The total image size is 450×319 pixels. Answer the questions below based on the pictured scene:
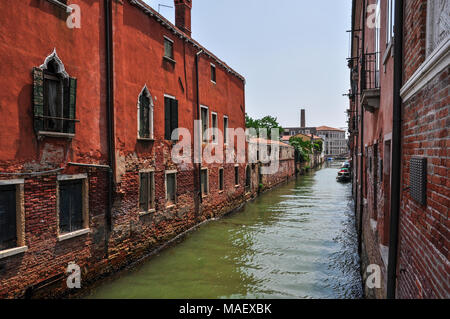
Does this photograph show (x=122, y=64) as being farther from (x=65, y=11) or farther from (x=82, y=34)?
(x=65, y=11)

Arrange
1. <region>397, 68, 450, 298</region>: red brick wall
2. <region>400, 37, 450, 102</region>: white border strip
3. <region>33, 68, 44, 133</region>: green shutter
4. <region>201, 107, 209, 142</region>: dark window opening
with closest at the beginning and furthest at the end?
1. <region>400, 37, 450, 102</region>: white border strip
2. <region>397, 68, 450, 298</region>: red brick wall
3. <region>33, 68, 44, 133</region>: green shutter
4. <region>201, 107, 209, 142</region>: dark window opening

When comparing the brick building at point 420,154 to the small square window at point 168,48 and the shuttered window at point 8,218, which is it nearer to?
the shuttered window at point 8,218

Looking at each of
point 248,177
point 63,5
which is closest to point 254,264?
point 63,5

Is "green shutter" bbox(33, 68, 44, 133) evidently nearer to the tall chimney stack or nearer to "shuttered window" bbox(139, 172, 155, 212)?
"shuttered window" bbox(139, 172, 155, 212)

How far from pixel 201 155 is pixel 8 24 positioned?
8.57 m

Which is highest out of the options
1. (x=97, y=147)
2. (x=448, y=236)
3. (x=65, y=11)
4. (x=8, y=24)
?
(x=65, y=11)

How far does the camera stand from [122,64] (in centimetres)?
852

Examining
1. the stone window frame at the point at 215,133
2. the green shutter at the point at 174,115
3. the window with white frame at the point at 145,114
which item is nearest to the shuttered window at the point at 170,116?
the green shutter at the point at 174,115

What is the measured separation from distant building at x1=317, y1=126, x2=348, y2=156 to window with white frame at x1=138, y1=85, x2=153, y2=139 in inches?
4088

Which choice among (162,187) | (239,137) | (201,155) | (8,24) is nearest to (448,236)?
(8,24)

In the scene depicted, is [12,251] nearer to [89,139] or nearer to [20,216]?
[20,216]

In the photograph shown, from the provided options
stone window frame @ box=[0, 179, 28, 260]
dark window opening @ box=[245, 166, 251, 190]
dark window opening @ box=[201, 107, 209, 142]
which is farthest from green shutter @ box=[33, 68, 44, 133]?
dark window opening @ box=[245, 166, 251, 190]

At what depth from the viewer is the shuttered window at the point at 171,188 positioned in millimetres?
11031

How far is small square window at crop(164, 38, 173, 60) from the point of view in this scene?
10945mm
